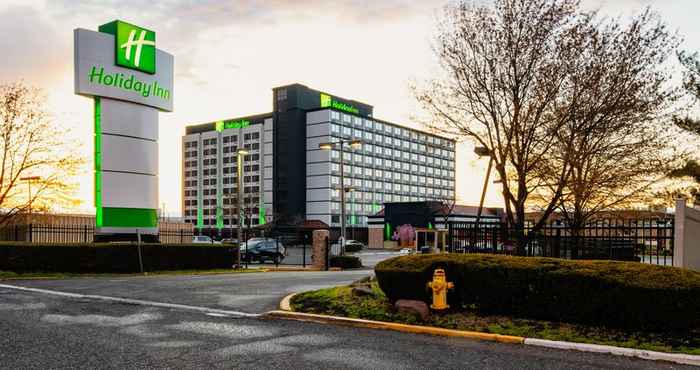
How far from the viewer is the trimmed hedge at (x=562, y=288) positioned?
8969 mm

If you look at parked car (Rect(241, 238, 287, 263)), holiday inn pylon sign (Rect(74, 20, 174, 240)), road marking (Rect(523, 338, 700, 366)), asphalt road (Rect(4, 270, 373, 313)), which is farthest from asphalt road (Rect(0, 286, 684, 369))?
parked car (Rect(241, 238, 287, 263))

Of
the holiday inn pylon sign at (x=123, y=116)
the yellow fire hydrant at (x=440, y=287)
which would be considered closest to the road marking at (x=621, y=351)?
the yellow fire hydrant at (x=440, y=287)

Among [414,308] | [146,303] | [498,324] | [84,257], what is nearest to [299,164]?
[84,257]

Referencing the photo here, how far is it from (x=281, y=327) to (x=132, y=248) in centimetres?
1582

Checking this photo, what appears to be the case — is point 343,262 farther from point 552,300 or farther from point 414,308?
point 552,300

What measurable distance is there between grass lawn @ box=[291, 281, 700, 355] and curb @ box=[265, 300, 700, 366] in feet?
0.81

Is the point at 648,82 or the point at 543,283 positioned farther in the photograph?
the point at 648,82

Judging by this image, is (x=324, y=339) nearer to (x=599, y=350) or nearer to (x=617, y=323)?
(x=599, y=350)

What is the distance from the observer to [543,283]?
10.1 meters

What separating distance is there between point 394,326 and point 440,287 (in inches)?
48.4

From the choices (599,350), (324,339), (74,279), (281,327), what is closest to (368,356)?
(324,339)

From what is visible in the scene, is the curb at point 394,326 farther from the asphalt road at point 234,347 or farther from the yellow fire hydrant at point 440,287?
the yellow fire hydrant at point 440,287

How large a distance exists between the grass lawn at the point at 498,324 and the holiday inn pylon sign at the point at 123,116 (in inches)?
767

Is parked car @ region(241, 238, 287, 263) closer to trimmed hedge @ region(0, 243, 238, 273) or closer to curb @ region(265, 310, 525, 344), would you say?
trimmed hedge @ region(0, 243, 238, 273)
